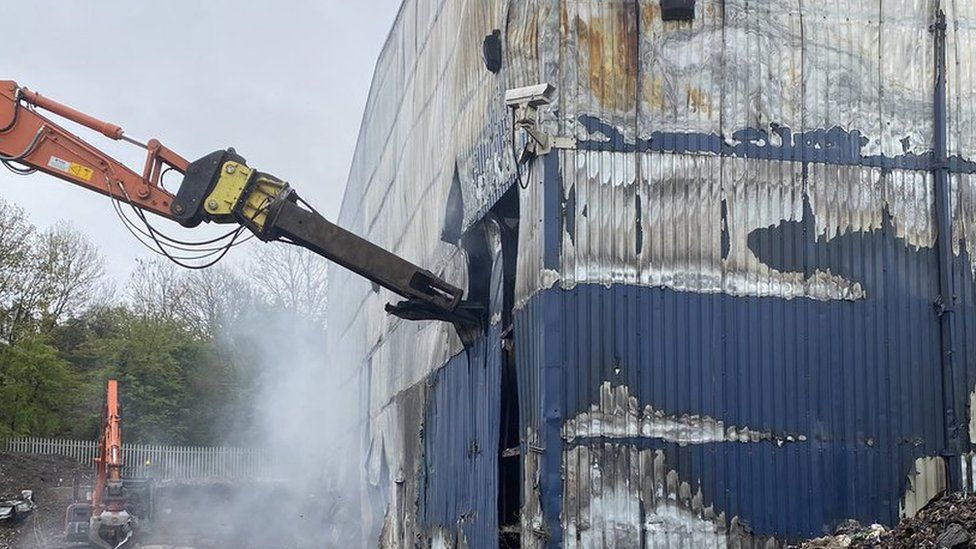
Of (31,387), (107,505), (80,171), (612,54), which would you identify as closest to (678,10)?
(612,54)

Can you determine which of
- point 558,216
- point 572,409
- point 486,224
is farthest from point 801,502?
point 486,224

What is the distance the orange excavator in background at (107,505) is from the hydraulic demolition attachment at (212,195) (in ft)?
56.9

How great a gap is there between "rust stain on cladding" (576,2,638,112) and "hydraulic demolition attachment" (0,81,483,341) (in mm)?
3665

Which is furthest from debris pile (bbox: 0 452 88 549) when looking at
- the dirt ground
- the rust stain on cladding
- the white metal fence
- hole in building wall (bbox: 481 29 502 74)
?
the rust stain on cladding

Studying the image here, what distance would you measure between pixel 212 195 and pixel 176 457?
3968 centimetres

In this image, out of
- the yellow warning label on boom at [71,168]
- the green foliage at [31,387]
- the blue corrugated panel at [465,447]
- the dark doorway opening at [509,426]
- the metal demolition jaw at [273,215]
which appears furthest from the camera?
the green foliage at [31,387]

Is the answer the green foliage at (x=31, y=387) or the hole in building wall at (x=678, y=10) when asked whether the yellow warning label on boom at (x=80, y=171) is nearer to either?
the hole in building wall at (x=678, y=10)

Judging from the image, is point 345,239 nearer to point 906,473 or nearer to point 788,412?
point 788,412

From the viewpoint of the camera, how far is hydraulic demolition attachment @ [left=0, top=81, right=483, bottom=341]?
14484 mm

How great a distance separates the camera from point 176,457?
169ft

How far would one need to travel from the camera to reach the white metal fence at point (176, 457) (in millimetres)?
48031

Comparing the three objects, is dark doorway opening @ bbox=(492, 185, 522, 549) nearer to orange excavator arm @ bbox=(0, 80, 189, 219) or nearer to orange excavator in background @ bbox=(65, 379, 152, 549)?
orange excavator arm @ bbox=(0, 80, 189, 219)

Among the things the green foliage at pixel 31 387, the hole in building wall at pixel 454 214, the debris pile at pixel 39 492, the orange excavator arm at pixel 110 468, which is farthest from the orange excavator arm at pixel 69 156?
the green foliage at pixel 31 387

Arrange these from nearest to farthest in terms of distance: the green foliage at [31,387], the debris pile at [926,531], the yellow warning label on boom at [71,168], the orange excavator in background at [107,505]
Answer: the debris pile at [926,531]
the yellow warning label on boom at [71,168]
the orange excavator in background at [107,505]
the green foliage at [31,387]
